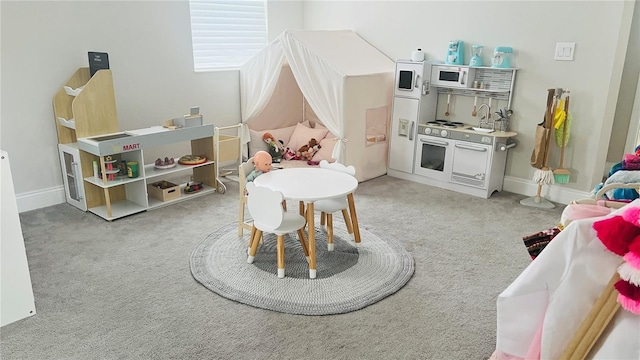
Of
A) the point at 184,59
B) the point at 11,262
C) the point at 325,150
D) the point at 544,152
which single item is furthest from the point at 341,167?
the point at 184,59

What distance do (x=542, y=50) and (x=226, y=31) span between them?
3.11 m

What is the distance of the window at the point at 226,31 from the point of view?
15.1ft

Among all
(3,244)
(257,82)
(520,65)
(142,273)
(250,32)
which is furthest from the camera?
(250,32)

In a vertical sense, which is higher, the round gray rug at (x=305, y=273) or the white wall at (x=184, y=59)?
the white wall at (x=184, y=59)

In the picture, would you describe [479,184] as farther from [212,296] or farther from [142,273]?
[142,273]

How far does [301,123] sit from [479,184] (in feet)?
6.87

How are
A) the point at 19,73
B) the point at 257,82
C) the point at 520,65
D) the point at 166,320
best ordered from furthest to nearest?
the point at 257,82, the point at 520,65, the point at 19,73, the point at 166,320

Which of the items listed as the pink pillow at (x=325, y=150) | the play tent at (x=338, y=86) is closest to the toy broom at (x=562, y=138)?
the play tent at (x=338, y=86)

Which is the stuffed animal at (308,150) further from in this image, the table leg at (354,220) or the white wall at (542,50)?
the table leg at (354,220)

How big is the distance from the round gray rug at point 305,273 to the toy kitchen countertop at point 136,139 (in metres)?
0.98

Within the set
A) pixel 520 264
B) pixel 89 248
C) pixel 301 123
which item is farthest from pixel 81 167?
pixel 520 264

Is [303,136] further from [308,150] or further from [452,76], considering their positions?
[452,76]

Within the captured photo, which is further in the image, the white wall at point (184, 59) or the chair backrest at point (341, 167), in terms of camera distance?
the white wall at point (184, 59)

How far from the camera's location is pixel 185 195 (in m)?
4.05
